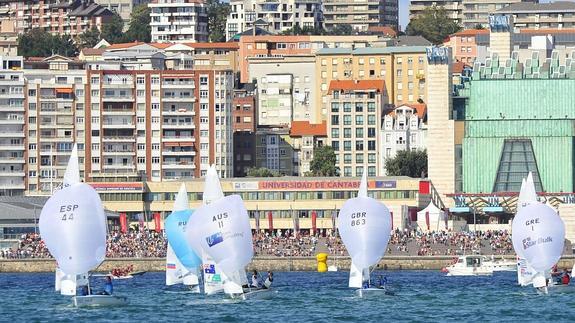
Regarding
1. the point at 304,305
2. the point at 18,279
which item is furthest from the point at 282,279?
the point at 304,305

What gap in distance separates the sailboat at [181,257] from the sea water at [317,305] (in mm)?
1042

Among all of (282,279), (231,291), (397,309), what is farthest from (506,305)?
(282,279)

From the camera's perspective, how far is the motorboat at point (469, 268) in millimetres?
186750

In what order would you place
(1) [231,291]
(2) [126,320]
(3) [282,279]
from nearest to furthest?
1. (2) [126,320]
2. (1) [231,291]
3. (3) [282,279]

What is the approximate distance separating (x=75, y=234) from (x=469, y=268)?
2303 inches

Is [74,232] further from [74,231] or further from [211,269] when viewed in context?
[211,269]

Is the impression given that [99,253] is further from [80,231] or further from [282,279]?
[282,279]

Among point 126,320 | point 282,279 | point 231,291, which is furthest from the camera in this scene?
point 282,279

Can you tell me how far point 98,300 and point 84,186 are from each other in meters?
6.94

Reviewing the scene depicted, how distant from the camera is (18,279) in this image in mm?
189625

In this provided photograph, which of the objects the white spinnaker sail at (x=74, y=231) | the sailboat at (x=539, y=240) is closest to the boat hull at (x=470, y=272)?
the sailboat at (x=539, y=240)

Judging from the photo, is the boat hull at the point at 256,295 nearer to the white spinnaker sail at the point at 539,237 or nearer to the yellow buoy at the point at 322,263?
the white spinnaker sail at the point at 539,237

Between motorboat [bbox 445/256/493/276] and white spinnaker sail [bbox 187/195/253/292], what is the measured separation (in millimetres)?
47645

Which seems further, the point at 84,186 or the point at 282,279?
the point at 282,279
